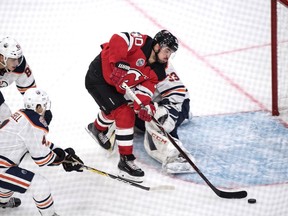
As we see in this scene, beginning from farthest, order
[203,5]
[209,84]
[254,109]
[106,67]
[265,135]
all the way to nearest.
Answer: [203,5]
[209,84]
[254,109]
[265,135]
[106,67]

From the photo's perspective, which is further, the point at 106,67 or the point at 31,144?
the point at 106,67

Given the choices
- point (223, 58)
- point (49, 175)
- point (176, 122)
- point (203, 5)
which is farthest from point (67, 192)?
point (203, 5)

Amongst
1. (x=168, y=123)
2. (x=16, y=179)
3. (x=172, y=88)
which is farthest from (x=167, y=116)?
(x=16, y=179)

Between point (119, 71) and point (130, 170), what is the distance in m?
0.53

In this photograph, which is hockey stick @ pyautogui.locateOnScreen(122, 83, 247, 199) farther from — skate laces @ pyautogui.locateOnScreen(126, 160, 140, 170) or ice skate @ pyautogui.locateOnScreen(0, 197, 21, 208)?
ice skate @ pyautogui.locateOnScreen(0, 197, 21, 208)

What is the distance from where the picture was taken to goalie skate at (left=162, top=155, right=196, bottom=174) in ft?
13.4

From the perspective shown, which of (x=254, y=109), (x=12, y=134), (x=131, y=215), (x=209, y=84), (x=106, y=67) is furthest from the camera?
(x=209, y=84)

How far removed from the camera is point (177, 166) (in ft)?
13.4

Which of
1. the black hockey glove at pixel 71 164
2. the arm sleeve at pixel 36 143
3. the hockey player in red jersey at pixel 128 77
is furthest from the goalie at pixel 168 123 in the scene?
the arm sleeve at pixel 36 143

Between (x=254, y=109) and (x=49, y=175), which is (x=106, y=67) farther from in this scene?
(x=254, y=109)

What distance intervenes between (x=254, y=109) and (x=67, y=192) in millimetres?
1407

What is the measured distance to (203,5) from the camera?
6184 mm

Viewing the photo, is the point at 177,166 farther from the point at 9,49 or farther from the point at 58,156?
the point at 9,49

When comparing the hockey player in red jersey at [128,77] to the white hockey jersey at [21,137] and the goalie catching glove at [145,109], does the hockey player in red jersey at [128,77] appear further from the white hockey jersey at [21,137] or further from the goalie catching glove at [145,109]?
the white hockey jersey at [21,137]
